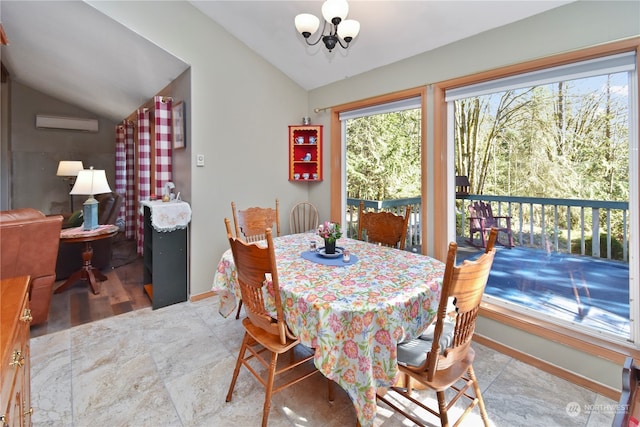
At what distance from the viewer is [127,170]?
5.57 meters

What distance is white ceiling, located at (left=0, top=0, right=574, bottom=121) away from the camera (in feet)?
7.34

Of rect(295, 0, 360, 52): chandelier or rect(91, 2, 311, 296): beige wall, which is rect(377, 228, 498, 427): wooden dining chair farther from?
rect(91, 2, 311, 296): beige wall

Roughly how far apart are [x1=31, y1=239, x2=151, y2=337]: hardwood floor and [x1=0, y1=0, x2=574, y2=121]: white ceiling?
234 cm

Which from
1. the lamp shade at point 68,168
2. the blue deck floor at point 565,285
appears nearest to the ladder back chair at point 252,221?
the blue deck floor at point 565,285

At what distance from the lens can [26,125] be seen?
17.5 feet

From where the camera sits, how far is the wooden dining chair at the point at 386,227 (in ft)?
7.97

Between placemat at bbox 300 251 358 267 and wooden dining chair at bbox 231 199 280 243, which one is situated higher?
wooden dining chair at bbox 231 199 280 243

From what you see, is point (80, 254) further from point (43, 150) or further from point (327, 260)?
point (327, 260)

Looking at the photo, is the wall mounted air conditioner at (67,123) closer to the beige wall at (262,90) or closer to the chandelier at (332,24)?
the beige wall at (262,90)

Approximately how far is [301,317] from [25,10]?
3652 mm

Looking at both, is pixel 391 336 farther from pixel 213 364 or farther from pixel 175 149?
pixel 175 149

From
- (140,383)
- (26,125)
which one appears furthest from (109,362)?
(26,125)

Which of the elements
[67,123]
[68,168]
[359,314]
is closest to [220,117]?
[359,314]

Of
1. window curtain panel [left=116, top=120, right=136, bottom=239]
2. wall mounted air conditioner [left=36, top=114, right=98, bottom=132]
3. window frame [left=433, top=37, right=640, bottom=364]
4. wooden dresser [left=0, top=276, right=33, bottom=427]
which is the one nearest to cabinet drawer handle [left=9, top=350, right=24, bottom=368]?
wooden dresser [left=0, top=276, right=33, bottom=427]
